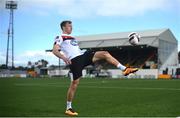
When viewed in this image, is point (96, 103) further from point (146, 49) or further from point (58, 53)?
point (146, 49)

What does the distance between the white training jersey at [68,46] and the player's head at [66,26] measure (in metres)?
0.10

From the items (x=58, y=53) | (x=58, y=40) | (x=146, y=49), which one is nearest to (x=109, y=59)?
(x=58, y=53)

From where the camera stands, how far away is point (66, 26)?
7.52 metres

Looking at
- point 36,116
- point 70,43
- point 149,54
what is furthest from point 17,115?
point 149,54

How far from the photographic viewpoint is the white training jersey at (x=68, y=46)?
7.54 meters

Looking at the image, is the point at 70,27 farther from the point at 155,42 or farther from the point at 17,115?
the point at 155,42

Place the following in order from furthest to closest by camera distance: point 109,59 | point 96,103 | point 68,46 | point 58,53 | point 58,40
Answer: point 96,103 < point 68,46 < point 58,40 < point 58,53 < point 109,59

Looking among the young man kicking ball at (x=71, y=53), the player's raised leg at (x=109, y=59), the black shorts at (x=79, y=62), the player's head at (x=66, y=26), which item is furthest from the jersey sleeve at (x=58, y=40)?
the player's raised leg at (x=109, y=59)

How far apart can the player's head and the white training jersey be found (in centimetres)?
10

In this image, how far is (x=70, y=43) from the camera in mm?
7562

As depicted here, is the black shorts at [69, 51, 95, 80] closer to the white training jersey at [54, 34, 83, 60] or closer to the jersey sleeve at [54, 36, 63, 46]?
the white training jersey at [54, 34, 83, 60]

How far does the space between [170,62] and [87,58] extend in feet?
179

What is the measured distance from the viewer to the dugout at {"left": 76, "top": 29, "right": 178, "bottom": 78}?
5556 centimetres

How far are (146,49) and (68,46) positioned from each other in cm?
5287
